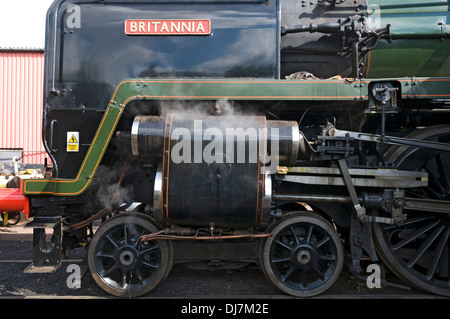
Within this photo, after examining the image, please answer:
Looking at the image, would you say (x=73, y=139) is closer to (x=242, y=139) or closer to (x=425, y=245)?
(x=242, y=139)

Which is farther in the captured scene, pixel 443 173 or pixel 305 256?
pixel 443 173

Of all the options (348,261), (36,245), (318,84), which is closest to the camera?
(318,84)

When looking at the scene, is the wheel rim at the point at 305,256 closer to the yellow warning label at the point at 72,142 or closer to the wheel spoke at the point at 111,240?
the wheel spoke at the point at 111,240

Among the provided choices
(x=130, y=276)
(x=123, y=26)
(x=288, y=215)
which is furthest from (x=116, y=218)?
(x=123, y=26)

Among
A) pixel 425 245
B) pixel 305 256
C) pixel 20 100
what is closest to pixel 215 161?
pixel 305 256

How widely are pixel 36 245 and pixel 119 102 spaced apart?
1582 mm

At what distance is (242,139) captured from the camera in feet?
9.09

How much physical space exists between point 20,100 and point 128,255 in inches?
435

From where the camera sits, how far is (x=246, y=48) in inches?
121

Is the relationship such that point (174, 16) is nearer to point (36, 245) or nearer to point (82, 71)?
point (82, 71)

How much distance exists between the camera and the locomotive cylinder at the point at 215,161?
109 inches

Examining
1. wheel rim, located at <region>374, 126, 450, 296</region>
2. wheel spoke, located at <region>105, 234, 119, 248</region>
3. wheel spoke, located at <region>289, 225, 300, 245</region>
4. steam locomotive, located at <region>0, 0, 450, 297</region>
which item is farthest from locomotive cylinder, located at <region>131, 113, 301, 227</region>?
wheel rim, located at <region>374, 126, 450, 296</region>

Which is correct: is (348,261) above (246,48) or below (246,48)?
below

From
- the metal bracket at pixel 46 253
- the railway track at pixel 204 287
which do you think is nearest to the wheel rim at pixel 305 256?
the railway track at pixel 204 287
